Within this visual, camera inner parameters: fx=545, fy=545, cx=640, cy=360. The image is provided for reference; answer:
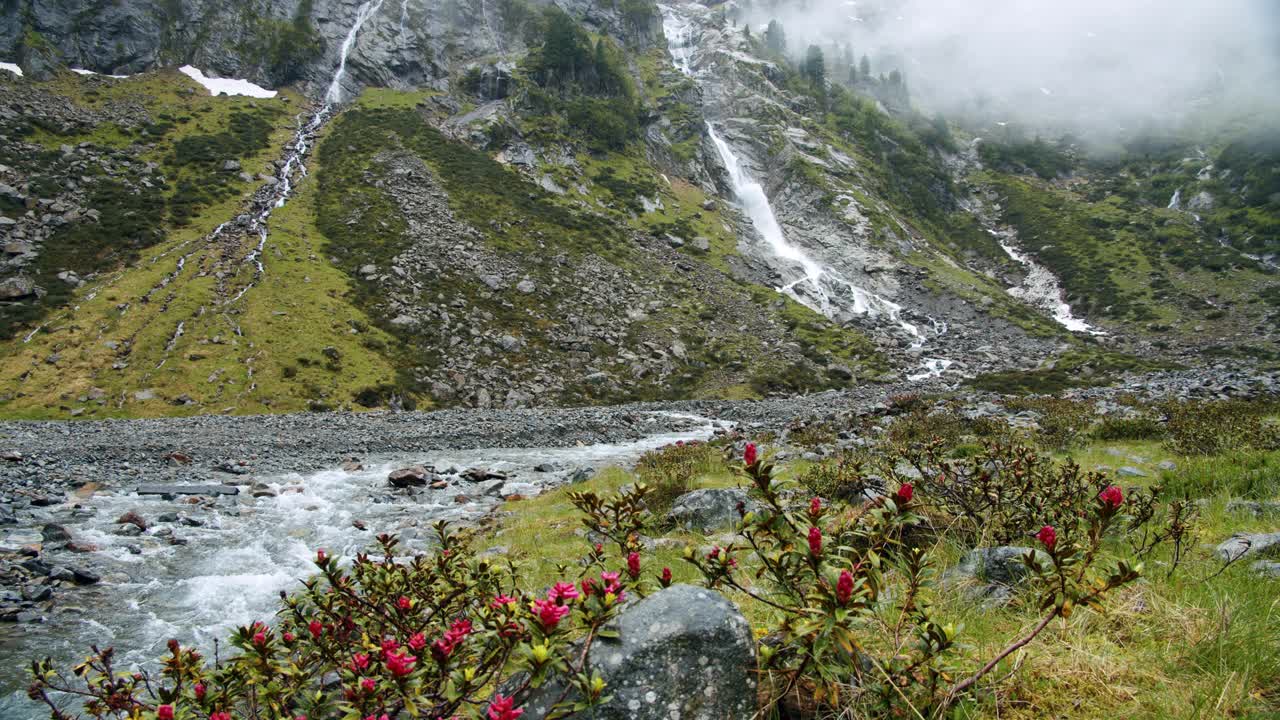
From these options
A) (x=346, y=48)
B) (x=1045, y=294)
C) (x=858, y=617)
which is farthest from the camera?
(x=346, y=48)

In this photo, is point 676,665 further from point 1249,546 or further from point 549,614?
point 1249,546

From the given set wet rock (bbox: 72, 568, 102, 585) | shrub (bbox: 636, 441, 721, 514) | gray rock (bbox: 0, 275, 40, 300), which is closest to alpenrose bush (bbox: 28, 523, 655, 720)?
shrub (bbox: 636, 441, 721, 514)

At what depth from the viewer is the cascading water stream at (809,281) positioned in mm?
67312

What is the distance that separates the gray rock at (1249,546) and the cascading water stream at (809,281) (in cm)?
5044

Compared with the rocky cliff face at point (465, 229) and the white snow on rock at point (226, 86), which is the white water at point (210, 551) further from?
the white snow on rock at point (226, 86)

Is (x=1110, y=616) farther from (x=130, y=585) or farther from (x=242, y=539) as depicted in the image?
(x=242, y=539)

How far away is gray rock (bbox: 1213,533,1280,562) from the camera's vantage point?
432 centimetres

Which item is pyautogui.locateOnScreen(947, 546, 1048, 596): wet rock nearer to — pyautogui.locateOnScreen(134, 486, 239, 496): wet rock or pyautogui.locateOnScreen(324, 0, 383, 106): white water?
pyautogui.locateOnScreen(134, 486, 239, 496): wet rock

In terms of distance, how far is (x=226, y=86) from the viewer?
84.2 m

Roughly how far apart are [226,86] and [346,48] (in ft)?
70.9

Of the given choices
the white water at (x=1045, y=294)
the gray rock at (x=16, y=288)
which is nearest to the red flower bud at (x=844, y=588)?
the gray rock at (x=16, y=288)

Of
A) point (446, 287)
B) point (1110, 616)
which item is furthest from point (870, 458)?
point (446, 287)

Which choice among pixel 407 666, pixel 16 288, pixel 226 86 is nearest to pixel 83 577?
pixel 407 666

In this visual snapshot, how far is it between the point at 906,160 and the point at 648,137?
203 ft
